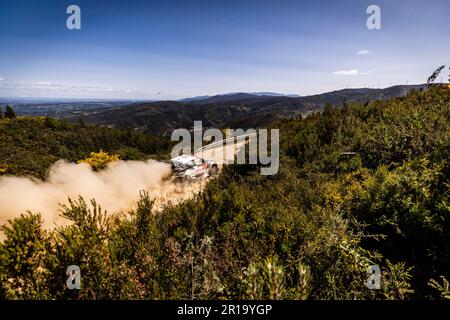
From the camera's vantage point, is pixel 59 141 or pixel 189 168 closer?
pixel 189 168

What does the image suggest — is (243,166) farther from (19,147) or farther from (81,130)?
(81,130)

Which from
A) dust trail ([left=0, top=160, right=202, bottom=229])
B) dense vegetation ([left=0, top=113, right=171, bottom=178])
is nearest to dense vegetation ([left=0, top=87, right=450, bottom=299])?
dust trail ([left=0, top=160, right=202, bottom=229])

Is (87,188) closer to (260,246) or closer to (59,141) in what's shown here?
(260,246)

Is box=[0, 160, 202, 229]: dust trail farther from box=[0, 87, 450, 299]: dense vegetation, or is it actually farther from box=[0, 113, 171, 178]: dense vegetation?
box=[0, 113, 171, 178]: dense vegetation

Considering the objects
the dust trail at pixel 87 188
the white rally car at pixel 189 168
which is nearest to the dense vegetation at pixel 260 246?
the dust trail at pixel 87 188

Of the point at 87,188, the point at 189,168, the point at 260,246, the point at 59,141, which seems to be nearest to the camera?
the point at 260,246

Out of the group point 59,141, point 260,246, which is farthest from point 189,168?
point 59,141

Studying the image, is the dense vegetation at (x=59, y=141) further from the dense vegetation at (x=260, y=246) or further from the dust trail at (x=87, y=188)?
the dense vegetation at (x=260, y=246)
